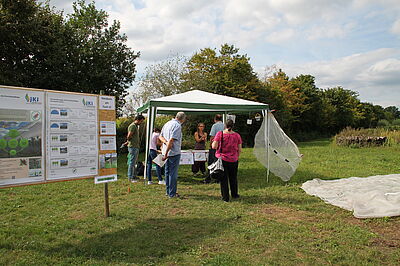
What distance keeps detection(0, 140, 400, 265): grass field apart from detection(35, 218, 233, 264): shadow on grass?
0.01 meters

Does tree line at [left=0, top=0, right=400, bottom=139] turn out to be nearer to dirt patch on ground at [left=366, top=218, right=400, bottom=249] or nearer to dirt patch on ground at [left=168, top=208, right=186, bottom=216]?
dirt patch on ground at [left=168, top=208, right=186, bottom=216]

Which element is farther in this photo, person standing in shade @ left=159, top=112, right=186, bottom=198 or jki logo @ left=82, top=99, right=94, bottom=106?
person standing in shade @ left=159, top=112, right=186, bottom=198

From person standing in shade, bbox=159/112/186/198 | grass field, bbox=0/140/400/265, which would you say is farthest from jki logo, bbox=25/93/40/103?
person standing in shade, bbox=159/112/186/198

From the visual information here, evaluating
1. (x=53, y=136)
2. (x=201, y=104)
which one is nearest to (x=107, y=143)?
(x=53, y=136)

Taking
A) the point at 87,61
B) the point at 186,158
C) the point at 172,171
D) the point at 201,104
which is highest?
the point at 87,61

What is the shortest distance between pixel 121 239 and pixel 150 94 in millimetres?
19186

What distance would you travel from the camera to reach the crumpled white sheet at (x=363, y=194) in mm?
4945

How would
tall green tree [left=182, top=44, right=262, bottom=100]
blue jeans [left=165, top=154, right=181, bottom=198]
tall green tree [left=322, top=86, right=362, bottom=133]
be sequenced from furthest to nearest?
tall green tree [left=322, top=86, right=362, bottom=133] → tall green tree [left=182, top=44, right=262, bottom=100] → blue jeans [left=165, top=154, right=181, bottom=198]

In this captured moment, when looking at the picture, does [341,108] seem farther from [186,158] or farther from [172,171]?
[172,171]

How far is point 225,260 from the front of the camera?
337 centimetres

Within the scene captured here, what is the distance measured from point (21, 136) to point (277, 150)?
231 inches

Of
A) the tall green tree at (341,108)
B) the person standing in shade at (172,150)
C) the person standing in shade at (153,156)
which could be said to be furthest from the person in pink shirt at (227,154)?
the tall green tree at (341,108)

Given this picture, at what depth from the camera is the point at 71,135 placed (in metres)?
4.23

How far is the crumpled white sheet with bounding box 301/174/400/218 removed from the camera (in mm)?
4945
